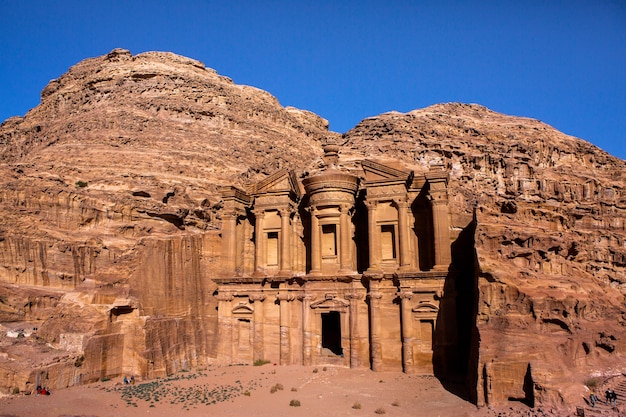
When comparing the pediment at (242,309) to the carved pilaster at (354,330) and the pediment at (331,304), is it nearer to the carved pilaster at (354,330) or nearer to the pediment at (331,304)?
the pediment at (331,304)

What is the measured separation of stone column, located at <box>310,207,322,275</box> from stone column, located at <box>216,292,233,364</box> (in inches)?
214

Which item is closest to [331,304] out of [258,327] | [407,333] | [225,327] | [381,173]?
[407,333]

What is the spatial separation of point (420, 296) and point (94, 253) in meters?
17.6

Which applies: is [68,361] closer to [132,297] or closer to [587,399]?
[132,297]

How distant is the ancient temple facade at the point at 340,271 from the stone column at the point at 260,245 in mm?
65

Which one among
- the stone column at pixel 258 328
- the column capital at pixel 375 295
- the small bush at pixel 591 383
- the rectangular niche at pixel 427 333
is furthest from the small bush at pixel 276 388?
the small bush at pixel 591 383

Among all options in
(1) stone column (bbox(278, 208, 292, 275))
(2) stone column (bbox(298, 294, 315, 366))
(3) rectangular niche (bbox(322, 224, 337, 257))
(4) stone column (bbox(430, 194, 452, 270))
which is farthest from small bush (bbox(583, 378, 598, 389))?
(1) stone column (bbox(278, 208, 292, 275))

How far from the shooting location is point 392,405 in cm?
1947

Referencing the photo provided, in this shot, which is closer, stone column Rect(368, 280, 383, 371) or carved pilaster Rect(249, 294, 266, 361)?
stone column Rect(368, 280, 383, 371)

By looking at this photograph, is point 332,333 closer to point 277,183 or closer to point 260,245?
point 260,245

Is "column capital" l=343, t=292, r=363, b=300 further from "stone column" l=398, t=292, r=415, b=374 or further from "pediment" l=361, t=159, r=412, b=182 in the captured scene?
"pediment" l=361, t=159, r=412, b=182

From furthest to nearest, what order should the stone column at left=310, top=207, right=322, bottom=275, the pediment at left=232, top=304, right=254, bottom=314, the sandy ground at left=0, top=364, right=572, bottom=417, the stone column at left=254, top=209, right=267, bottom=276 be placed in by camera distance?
the stone column at left=254, top=209, right=267, bottom=276
the stone column at left=310, top=207, right=322, bottom=275
the pediment at left=232, top=304, right=254, bottom=314
the sandy ground at left=0, top=364, right=572, bottom=417

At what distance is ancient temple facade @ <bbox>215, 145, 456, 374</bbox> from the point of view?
25.5 m

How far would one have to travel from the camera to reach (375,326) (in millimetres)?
25828
